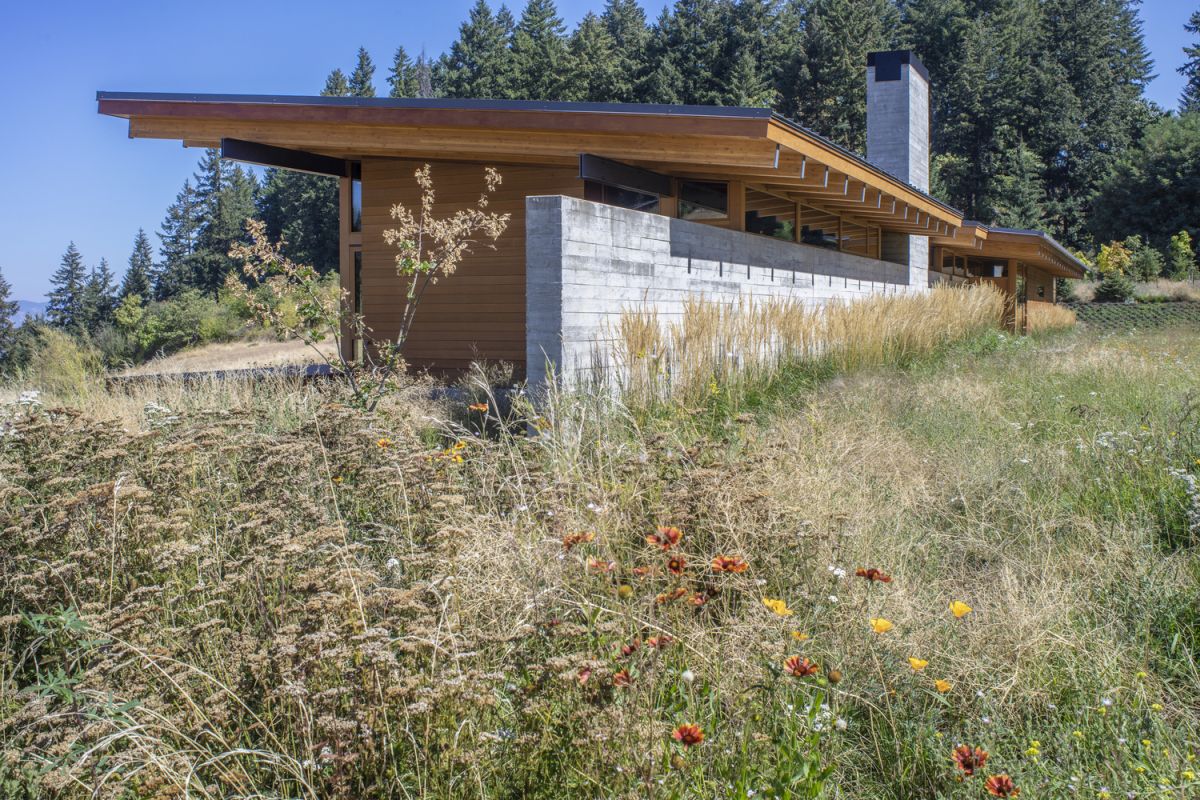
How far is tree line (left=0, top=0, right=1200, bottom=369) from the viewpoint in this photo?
4309cm

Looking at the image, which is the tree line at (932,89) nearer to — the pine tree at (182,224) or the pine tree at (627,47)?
the pine tree at (627,47)

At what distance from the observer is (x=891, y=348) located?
1009cm

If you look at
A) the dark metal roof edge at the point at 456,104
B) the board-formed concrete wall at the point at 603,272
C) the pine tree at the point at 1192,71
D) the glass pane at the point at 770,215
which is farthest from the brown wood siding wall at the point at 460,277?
the pine tree at the point at 1192,71

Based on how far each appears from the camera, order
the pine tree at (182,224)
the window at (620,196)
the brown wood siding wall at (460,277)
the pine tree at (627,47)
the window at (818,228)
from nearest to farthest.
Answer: the window at (620,196) → the brown wood siding wall at (460,277) → the window at (818,228) → the pine tree at (627,47) → the pine tree at (182,224)

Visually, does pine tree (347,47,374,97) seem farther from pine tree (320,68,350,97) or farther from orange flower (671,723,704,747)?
orange flower (671,723,704,747)

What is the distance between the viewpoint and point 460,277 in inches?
447

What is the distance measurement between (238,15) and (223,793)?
35.3 feet

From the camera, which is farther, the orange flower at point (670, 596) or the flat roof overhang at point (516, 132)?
the flat roof overhang at point (516, 132)

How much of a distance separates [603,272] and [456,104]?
10.1 feet

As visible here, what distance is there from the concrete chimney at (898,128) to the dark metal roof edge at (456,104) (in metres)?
10.8

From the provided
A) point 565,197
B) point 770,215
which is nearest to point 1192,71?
point 770,215

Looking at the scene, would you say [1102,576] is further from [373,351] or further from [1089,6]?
[1089,6]

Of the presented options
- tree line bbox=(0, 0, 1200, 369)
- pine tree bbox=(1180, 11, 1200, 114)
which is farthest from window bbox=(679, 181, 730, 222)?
pine tree bbox=(1180, 11, 1200, 114)

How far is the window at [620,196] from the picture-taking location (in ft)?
34.8
